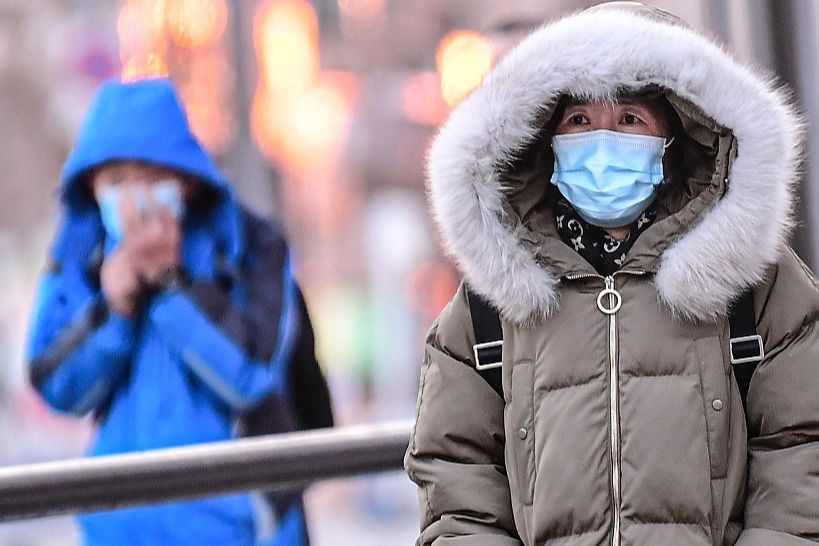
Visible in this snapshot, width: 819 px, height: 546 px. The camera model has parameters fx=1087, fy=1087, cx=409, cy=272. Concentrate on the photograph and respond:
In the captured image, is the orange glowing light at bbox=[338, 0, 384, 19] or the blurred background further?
the orange glowing light at bbox=[338, 0, 384, 19]

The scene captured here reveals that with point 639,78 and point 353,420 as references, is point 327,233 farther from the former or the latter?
point 639,78

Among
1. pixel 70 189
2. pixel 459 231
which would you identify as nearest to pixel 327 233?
pixel 70 189

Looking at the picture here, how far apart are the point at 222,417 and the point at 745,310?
4.34 ft

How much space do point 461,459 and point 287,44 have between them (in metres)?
4.53

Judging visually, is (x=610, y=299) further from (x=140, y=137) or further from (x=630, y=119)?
(x=140, y=137)

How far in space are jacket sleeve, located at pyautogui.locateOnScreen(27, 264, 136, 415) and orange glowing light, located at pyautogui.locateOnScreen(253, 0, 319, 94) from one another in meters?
3.36

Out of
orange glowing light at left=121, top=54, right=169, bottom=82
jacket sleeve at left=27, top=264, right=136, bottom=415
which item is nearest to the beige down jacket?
jacket sleeve at left=27, top=264, right=136, bottom=415

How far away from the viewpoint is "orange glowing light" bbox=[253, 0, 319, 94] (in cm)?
567

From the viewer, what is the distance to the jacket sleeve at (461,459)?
1.66 m

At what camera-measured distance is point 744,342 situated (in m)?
1.59

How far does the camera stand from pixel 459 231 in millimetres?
1743

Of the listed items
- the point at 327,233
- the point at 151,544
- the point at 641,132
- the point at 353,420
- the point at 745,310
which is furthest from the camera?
the point at 327,233

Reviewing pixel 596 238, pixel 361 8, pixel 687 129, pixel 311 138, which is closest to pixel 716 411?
pixel 596 238

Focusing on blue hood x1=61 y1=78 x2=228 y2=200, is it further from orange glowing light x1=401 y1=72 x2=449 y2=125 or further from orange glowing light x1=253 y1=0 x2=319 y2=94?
orange glowing light x1=401 y1=72 x2=449 y2=125
